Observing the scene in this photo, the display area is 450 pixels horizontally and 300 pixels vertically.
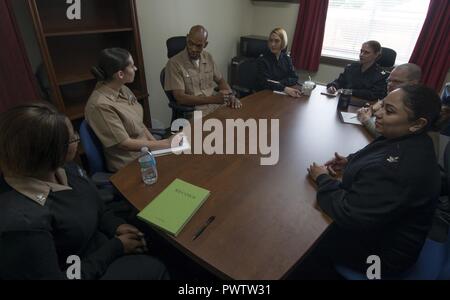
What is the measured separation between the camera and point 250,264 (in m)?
0.83

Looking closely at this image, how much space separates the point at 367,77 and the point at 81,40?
2.72 metres

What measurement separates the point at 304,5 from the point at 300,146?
2.83 meters

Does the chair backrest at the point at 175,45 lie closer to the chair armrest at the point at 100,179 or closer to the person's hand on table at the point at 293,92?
the person's hand on table at the point at 293,92

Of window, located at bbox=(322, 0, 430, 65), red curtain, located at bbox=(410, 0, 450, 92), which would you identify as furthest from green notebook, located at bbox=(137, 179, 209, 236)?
window, located at bbox=(322, 0, 430, 65)

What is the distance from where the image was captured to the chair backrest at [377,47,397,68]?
2664 mm

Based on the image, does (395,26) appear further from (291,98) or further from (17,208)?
(17,208)

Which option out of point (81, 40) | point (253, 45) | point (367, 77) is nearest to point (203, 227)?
point (81, 40)

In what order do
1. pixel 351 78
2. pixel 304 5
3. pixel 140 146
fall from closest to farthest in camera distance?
1. pixel 140 146
2. pixel 351 78
3. pixel 304 5

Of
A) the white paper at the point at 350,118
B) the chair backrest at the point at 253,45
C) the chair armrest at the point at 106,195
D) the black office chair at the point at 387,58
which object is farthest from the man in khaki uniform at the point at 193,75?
the black office chair at the point at 387,58

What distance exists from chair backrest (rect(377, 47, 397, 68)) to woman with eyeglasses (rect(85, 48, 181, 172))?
7.81 feet

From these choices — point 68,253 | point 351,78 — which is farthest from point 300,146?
point 351,78

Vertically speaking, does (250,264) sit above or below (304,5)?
below

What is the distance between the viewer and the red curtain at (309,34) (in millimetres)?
3443

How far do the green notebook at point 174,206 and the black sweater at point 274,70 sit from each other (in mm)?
1808
